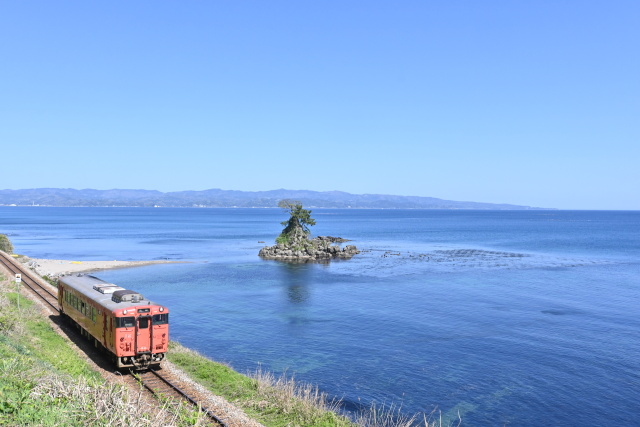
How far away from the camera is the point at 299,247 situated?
103 meters

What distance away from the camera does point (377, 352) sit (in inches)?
1497

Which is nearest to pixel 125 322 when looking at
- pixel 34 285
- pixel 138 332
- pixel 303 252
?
pixel 138 332

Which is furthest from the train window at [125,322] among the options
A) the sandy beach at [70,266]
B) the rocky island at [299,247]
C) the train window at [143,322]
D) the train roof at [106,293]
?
the rocky island at [299,247]

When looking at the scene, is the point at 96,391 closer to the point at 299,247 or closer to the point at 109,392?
the point at 109,392

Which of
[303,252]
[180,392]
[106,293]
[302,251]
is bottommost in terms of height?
[303,252]

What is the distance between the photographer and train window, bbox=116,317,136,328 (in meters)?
25.8

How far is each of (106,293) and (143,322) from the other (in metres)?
5.12

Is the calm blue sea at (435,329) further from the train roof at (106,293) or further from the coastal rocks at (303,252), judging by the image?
the train roof at (106,293)

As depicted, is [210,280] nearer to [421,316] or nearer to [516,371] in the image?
[421,316]

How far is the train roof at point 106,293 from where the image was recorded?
27219 mm

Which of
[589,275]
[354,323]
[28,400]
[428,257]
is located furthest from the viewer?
[428,257]

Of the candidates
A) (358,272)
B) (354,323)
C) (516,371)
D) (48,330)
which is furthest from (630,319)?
(48,330)

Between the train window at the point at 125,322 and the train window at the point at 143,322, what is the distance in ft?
0.92

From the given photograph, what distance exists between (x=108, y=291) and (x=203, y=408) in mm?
11654
